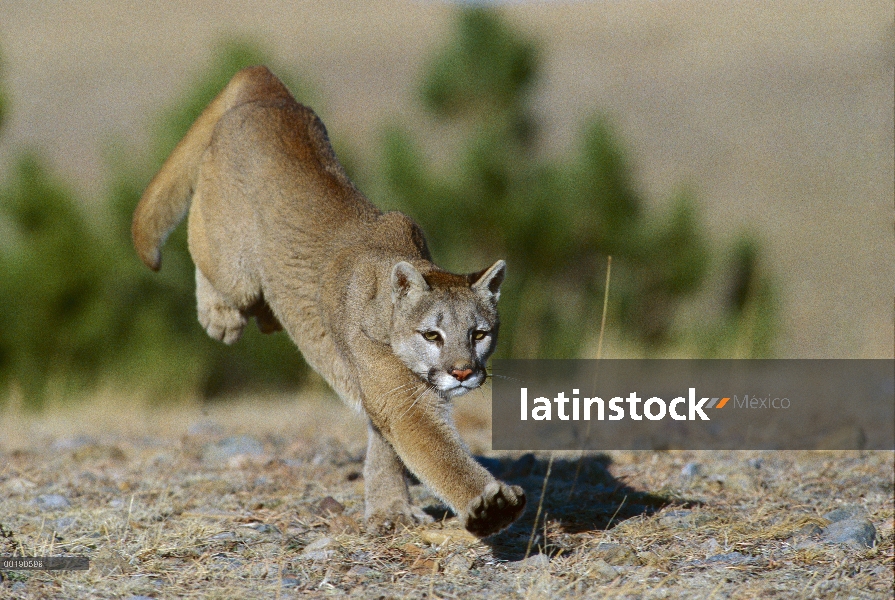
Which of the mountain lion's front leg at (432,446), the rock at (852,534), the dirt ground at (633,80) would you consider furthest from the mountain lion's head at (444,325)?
the dirt ground at (633,80)

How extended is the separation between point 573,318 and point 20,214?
1153 cm

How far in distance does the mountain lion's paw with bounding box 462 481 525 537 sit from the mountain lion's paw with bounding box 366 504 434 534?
39.4 inches

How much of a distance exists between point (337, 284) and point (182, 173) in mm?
2017

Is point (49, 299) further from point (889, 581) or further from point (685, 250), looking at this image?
point (889, 581)

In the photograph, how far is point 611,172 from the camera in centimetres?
2108

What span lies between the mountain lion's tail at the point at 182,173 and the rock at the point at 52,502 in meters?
2.03

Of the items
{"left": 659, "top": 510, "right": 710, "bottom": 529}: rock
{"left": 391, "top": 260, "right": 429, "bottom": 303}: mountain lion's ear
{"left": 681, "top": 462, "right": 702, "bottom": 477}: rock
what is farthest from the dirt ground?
{"left": 391, "top": 260, "right": 429, "bottom": 303}: mountain lion's ear

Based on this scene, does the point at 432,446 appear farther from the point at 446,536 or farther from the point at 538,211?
the point at 538,211

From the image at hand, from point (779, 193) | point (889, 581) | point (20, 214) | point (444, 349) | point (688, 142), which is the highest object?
point (688, 142)

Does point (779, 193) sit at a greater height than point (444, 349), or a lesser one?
greater

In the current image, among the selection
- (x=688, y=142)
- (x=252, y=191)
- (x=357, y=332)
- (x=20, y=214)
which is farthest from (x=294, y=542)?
(x=688, y=142)

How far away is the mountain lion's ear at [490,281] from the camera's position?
5699 mm

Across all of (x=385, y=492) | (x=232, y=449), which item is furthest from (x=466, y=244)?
(x=385, y=492)

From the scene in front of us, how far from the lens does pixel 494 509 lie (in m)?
4.52
